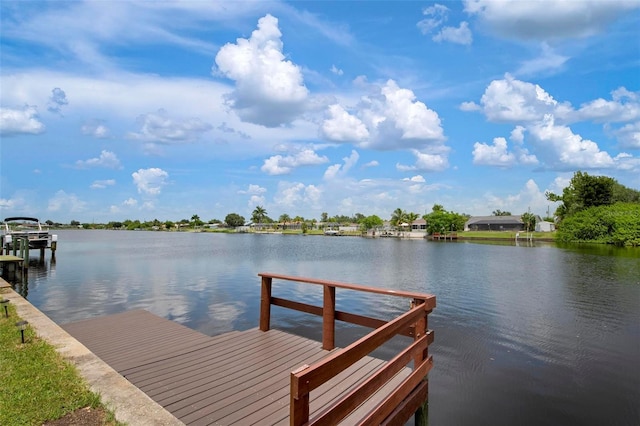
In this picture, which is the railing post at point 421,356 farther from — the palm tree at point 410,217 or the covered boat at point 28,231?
the palm tree at point 410,217

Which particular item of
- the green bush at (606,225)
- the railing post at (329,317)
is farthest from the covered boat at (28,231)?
the green bush at (606,225)

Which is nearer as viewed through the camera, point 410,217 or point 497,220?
point 497,220

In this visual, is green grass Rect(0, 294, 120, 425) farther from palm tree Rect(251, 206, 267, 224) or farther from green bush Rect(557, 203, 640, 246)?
palm tree Rect(251, 206, 267, 224)

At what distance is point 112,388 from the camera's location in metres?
4.25

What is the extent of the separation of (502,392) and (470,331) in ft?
13.7

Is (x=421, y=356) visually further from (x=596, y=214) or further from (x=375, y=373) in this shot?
(x=596, y=214)

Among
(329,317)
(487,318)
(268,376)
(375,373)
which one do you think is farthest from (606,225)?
(375,373)

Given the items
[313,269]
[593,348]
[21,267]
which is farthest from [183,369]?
[21,267]

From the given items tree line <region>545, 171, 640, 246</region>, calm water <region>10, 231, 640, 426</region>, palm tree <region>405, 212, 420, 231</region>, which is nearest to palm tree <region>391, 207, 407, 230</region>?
palm tree <region>405, 212, 420, 231</region>

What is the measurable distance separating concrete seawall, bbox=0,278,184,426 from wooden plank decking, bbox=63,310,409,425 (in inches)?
15.7

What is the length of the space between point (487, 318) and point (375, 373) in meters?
11.1

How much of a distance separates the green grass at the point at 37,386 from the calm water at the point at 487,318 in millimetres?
5349

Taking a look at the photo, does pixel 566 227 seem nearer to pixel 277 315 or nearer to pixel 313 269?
pixel 313 269

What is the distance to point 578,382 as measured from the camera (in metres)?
7.96
